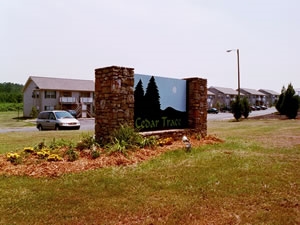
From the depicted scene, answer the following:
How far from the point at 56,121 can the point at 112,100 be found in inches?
557

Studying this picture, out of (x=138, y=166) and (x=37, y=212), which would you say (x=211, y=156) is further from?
(x=37, y=212)

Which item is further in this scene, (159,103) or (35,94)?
(35,94)

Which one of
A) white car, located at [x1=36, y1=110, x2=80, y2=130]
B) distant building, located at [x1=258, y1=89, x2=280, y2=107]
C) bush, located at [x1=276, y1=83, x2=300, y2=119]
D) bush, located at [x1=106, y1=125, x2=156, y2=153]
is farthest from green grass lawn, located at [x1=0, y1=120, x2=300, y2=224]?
distant building, located at [x1=258, y1=89, x2=280, y2=107]

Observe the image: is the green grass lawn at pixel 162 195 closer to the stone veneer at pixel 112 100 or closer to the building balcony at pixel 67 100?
the stone veneer at pixel 112 100

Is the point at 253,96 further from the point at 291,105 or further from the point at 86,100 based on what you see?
the point at 86,100

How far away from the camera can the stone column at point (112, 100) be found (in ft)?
29.3

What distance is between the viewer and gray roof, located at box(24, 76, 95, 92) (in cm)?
4804

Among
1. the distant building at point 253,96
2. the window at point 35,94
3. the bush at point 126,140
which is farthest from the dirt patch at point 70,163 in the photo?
the distant building at point 253,96

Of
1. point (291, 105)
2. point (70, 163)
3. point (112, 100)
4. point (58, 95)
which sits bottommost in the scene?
point (70, 163)

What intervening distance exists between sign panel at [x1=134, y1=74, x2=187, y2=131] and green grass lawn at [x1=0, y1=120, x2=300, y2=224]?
9.69 ft

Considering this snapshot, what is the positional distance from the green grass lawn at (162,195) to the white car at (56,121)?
1552cm

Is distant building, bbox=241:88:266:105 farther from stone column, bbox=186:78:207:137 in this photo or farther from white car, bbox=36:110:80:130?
stone column, bbox=186:78:207:137

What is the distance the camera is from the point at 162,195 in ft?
16.7

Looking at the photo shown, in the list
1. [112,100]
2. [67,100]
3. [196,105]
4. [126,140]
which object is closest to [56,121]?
[196,105]
